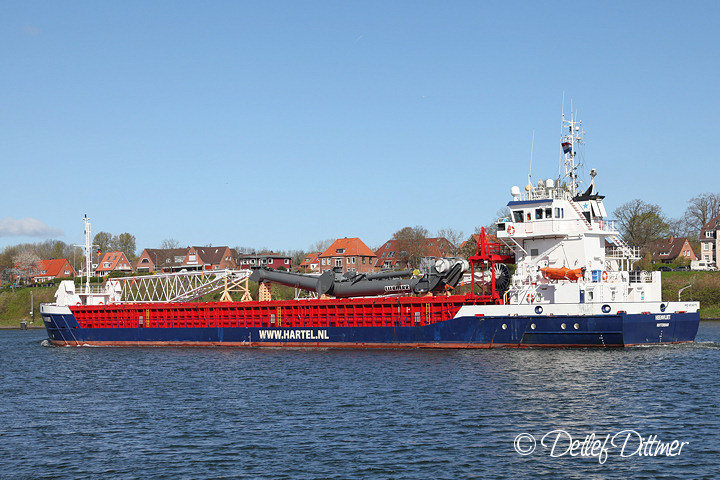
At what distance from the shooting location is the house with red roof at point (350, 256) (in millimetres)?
130000

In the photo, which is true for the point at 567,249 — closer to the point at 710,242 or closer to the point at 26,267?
the point at 710,242

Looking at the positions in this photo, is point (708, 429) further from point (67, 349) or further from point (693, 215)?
point (693, 215)

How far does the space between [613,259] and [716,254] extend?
265ft

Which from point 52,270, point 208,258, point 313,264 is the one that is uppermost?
point 208,258

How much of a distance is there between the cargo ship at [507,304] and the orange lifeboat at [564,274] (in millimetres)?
59

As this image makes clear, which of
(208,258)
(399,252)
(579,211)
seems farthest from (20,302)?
(579,211)

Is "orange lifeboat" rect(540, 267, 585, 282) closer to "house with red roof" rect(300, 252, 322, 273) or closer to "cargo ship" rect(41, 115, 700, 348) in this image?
"cargo ship" rect(41, 115, 700, 348)

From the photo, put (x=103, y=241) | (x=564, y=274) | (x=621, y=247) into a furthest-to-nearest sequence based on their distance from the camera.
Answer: (x=103, y=241)
(x=621, y=247)
(x=564, y=274)

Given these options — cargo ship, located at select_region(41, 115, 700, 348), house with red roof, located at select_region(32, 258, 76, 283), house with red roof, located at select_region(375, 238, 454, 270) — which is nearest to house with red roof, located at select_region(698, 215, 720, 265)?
house with red roof, located at select_region(375, 238, 454, 270)

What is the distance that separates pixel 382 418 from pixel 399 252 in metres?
92.1

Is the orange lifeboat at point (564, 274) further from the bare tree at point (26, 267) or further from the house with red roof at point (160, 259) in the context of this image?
the bare tree at point (26, 267)

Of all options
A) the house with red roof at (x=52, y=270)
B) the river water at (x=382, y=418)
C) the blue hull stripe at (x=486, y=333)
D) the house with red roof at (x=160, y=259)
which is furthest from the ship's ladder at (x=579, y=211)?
the house with red roof at (x=52, y=270)

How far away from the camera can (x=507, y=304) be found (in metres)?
43.1

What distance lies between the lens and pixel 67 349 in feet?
193
